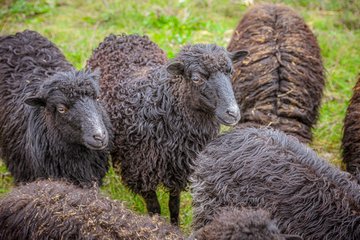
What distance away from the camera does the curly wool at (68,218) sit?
3.53 m

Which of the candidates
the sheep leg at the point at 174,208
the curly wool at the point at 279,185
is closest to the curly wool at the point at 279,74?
the sheep leg at the point at 174,208

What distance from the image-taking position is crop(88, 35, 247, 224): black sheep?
183 inches

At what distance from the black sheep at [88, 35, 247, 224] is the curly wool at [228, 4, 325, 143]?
1.03 m

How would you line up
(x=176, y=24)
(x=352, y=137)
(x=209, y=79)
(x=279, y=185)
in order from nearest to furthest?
1. (x=279, y=185)
2. (x=209, y=79)
3. (x=352, y=137)
4. (x=176, y=24)

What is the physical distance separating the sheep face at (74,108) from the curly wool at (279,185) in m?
0.95

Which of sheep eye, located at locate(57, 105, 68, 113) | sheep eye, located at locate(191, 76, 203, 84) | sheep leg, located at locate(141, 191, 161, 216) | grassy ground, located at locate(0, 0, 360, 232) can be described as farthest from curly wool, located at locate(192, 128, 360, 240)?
grassy ground, located at locate(0, 0, 360, 232)

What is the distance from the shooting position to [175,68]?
4.80 m

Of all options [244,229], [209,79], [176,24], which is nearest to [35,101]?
[209,79]

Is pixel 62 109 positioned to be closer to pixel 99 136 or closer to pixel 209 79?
pixel 99 136

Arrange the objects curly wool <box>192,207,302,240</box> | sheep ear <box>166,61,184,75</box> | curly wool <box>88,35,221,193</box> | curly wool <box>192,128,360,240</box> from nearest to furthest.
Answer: curly wool <box>192,207,302,240</box> < curly wool <box>192,128,360,240</box> < sheep ear <box>166,61,184,75</box> < curly wool <box>88,35,221,193</box>

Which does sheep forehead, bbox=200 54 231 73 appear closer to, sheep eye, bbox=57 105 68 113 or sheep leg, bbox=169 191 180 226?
sheep eye, bbox=57 105 68 113

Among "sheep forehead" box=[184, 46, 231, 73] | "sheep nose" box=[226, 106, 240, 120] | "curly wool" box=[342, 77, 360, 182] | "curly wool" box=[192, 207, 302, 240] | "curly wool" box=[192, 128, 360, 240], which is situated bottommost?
"curly wool" box=[342, 77, 360, 182]

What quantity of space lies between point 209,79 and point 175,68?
1.18 feet

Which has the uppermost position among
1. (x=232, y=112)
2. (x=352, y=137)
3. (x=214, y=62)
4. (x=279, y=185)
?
(x=214, y=62)
